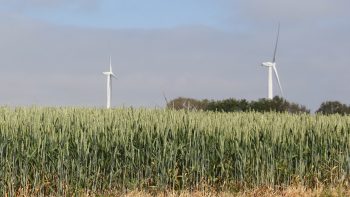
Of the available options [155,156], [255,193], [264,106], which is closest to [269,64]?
[264,106]

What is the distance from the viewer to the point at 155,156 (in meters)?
14.9

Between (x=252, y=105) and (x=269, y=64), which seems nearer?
(x=269, y=64)

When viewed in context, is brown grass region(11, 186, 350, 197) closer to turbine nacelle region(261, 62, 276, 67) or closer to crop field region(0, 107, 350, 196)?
crop field region(0, 107, 350, 196)

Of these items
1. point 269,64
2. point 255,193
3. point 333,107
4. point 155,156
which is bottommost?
point 255,193

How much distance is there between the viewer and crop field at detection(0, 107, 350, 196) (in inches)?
564

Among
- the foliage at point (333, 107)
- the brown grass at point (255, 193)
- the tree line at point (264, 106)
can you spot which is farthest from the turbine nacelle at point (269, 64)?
the brown grass at point (255, 193)

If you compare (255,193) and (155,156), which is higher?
(155,156)

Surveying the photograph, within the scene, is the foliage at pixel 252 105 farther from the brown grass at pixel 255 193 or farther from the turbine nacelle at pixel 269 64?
the brown grass at pixel 255 193

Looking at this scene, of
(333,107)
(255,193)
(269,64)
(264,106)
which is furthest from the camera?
(333,107)

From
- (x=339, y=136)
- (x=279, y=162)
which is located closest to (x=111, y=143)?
(x=279, y=162)

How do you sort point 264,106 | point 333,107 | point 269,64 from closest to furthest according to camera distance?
Answer: 1. point 269,64
2. point 264,106
3. point 333,107

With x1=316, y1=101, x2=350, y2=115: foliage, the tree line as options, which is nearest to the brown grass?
the tree line

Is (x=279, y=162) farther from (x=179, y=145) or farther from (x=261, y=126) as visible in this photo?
(x=179, y=145)

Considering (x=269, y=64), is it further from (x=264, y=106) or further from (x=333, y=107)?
(x=333, y=107)
